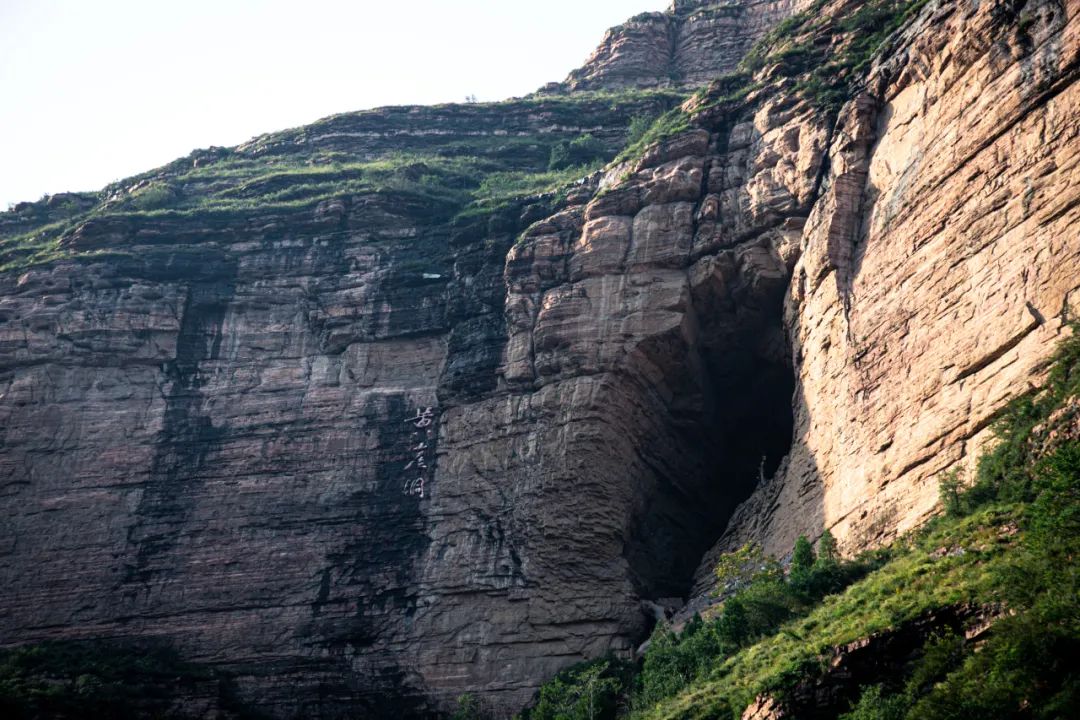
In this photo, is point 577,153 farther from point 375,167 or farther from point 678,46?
point 678,46

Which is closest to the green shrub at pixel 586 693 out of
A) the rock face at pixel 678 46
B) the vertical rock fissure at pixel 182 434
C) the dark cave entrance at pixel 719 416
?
the dark cave entrance at pixel 719 416

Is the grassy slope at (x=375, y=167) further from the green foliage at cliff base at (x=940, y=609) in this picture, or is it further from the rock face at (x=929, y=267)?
the green foliage at cliff base at (x=940, y=609)

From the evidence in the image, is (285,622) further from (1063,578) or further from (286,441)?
(1063,578)

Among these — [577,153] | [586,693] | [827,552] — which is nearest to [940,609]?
[827,552]

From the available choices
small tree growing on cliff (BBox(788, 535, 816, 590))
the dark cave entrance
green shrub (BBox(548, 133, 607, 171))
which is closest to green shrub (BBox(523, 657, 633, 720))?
the dark cave entrance

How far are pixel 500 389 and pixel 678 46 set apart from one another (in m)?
38.4

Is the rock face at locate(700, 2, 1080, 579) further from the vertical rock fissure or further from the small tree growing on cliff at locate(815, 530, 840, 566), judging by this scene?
the vertical rock fissure

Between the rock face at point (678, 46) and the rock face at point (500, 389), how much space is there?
26.5 meters

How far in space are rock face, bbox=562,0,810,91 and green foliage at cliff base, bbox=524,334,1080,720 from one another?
41.2 m

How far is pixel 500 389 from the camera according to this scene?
39188 mm

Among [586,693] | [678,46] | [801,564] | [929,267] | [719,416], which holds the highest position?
[678,46]

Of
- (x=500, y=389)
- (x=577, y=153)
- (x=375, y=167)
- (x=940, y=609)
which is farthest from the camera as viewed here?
(x=577, y=153)

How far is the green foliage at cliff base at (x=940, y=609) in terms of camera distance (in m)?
19.1

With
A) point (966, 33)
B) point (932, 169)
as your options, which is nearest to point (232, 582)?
point (932, 169)
